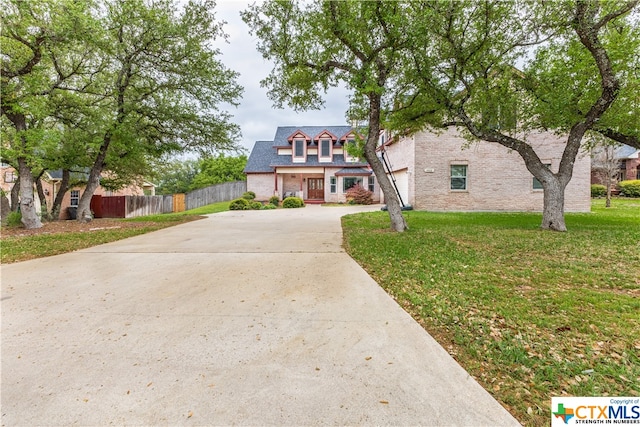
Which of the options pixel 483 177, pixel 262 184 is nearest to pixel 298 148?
pixel 262 184

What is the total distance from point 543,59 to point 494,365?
10.4 metres

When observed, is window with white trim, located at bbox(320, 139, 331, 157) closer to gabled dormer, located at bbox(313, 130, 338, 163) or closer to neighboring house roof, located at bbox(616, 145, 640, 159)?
gabled dormer, located at bbox(313, 130, 338, 163)

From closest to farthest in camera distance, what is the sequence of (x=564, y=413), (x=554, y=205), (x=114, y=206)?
(x=564, y=413), (x=554, y=205), (x=114, y=206)

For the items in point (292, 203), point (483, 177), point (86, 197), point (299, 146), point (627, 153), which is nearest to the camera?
point (86, 197)

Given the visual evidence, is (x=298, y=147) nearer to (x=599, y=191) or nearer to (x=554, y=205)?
(x=554, y=205)

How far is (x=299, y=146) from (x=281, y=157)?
1971mm

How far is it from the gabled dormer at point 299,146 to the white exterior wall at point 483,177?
1110cm

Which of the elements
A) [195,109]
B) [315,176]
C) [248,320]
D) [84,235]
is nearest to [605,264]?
[248,320]

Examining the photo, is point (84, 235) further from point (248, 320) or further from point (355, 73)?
point (355, 73)

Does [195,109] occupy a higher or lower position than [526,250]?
higher

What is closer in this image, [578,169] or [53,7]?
[53,7]

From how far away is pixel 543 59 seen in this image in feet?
28.6

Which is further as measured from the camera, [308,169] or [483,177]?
[308,169]

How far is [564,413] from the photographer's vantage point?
1.87 metres
